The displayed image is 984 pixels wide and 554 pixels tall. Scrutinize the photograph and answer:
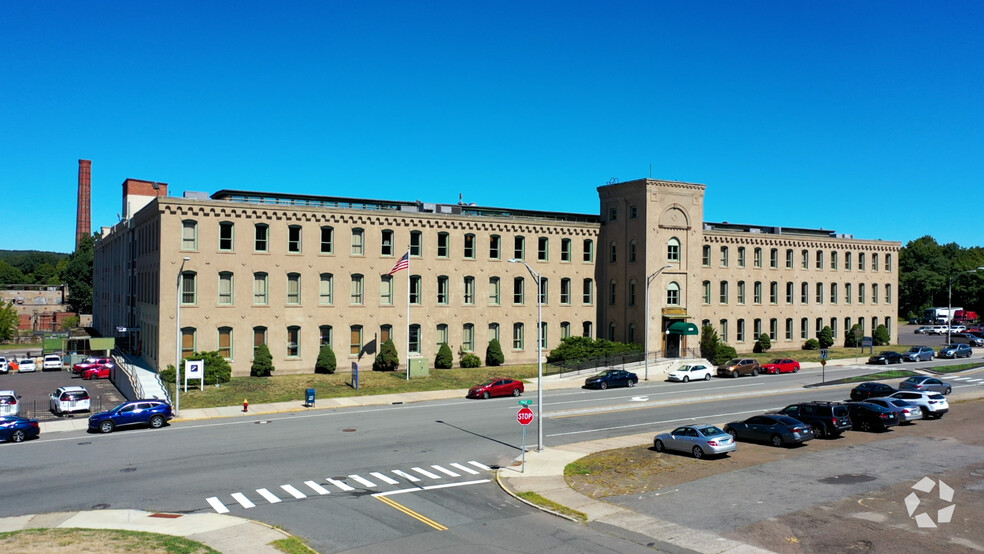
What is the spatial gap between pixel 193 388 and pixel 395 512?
30.8 meters

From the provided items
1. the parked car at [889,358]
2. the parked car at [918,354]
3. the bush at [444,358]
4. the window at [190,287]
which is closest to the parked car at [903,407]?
the bush at [444,358]

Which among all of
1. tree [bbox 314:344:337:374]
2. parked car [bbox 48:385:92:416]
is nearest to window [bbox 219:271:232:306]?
tree [bbox 314:344:337:374]

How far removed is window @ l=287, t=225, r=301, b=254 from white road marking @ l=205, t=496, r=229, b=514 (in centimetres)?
3381

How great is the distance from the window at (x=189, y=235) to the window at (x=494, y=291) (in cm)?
2411

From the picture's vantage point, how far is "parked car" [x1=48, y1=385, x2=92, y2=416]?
130 ft

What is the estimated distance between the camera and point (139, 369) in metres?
52.2

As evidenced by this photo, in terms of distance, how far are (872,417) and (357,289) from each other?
122ft

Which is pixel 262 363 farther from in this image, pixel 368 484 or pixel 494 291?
pixel 368 484

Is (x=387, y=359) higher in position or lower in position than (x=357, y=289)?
lower

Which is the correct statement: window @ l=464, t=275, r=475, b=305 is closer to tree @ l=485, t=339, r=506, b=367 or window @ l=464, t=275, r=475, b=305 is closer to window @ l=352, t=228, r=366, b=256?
tree @ l=485, t=339, r=506, b=367

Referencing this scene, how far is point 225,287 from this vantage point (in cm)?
5184

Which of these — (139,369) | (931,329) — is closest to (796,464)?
(139,369)

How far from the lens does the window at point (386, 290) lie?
5719 cm

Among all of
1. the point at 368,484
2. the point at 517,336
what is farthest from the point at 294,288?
the point at 368,484
